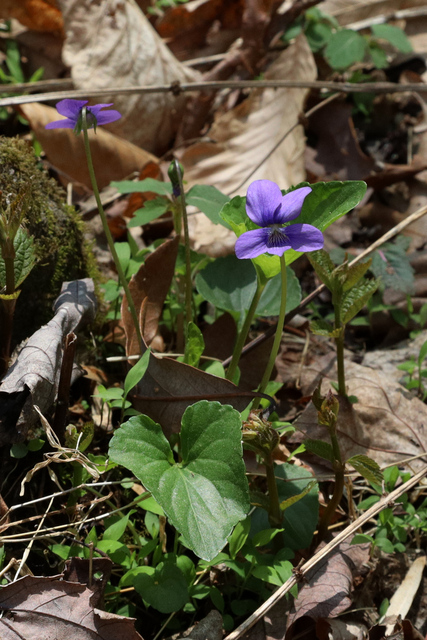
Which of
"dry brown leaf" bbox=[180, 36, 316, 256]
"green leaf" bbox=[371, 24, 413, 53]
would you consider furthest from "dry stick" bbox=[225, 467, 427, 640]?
"green leaf" bbox=[371, 24, 413, 53]

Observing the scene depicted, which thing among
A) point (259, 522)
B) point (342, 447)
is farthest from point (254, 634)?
point (342, 447)

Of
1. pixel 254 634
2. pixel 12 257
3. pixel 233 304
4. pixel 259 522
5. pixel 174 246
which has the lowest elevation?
pixel 254 634

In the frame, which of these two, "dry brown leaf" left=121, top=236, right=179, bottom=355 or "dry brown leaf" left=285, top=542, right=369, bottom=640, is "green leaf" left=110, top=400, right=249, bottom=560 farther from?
"dry brown leaf" left=121, top=236, right=179, bottom=355

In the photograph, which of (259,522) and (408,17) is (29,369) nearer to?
(259,522)

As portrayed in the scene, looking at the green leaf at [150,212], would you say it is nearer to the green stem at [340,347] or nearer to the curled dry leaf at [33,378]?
the curled dry leaf at [33,378]

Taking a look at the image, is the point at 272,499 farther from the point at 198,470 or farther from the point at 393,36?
the point at 393,36

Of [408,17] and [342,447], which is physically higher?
[408,17]
